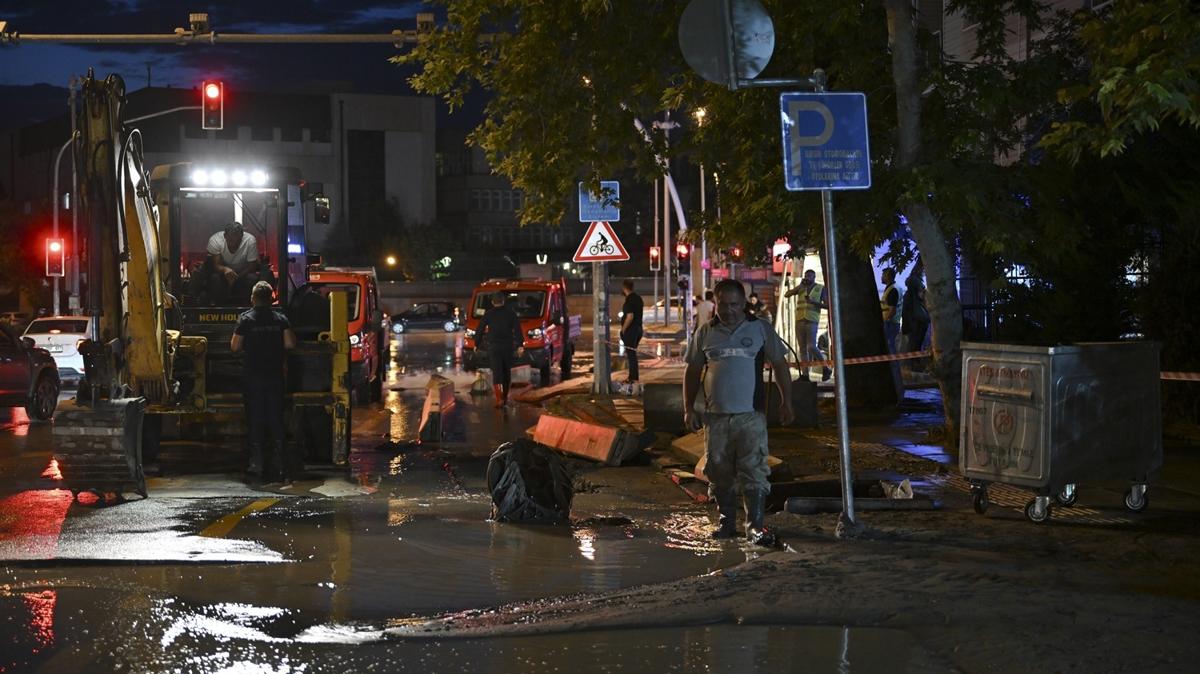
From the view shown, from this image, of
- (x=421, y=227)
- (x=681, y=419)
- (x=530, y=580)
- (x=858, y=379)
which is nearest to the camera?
(x=530, y=580)

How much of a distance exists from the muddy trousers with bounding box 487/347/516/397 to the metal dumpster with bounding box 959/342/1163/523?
12100mm

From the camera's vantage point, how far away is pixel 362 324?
2333cm

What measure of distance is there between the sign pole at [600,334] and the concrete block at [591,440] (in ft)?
23.1

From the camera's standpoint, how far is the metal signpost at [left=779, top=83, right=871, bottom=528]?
976 cm

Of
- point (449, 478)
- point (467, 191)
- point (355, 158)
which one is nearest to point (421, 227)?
point (355, 158)

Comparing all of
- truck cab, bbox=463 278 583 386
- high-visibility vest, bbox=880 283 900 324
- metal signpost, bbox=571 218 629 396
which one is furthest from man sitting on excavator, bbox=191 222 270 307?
high-visibility vest, bbox=880 283 900 324

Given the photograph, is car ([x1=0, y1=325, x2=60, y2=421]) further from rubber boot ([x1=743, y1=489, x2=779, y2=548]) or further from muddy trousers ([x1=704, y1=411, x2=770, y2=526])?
rubber boot ([x1=743, y1=489, x2=779, y2=548])

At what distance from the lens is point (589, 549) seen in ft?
31.8

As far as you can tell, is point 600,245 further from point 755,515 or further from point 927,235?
point 755,515

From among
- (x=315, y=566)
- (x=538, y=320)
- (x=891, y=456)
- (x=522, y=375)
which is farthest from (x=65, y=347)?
(x=315, y=566)

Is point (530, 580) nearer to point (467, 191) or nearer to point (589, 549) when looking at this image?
point (589, 549)

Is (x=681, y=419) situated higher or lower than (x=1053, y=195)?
lower

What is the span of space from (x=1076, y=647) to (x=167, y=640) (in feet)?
14.2

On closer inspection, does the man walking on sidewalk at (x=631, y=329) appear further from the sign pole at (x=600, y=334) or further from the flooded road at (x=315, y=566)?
the flooded road at (x=315, y=566)
